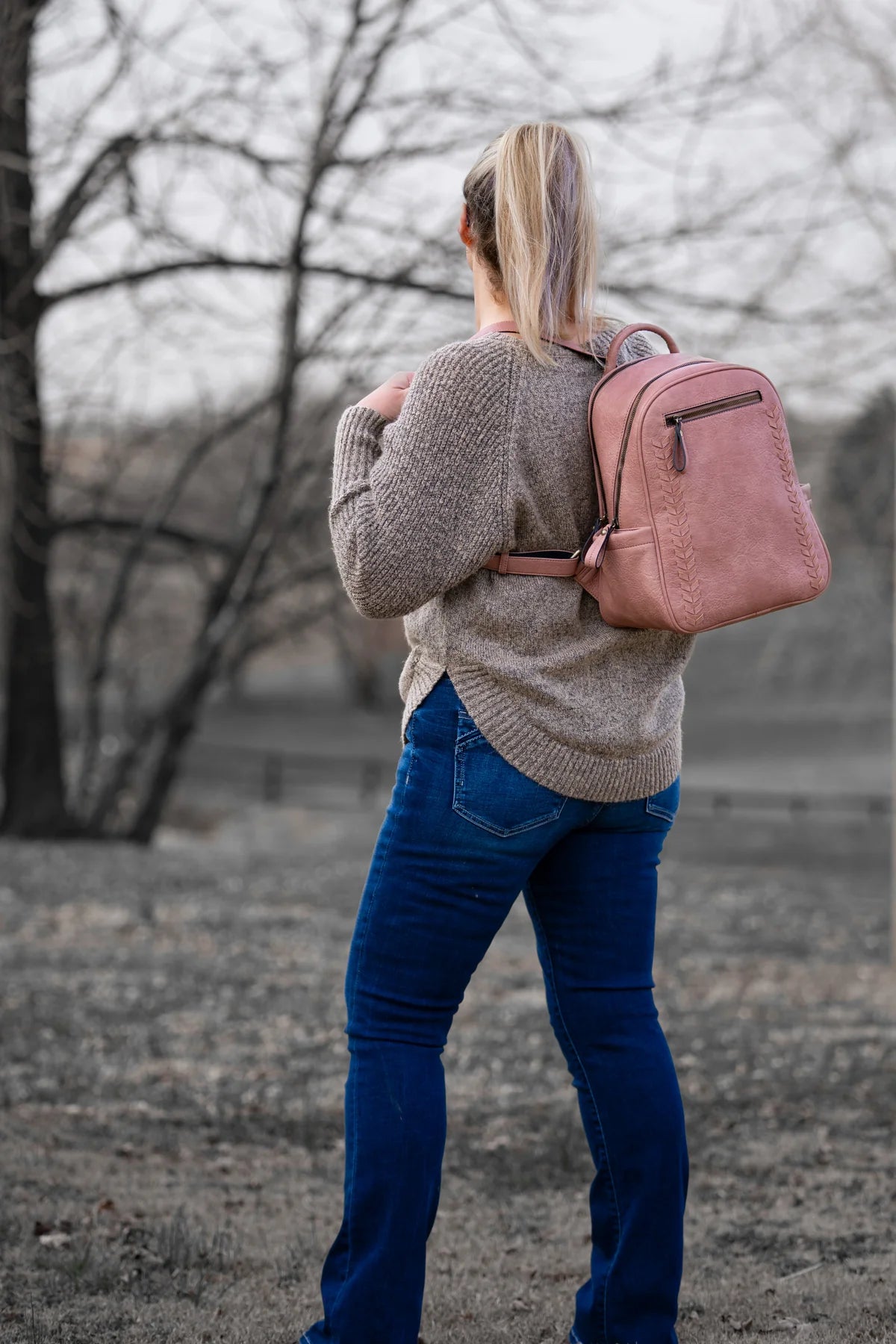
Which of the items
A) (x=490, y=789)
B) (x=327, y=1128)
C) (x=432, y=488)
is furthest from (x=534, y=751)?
(x=327, y=1128)

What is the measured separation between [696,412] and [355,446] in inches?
18.0

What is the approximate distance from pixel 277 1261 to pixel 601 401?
5.85 feet

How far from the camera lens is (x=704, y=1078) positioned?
14.7 feet

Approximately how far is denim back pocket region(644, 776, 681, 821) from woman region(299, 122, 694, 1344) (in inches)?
0.6

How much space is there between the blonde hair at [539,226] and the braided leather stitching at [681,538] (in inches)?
8.9

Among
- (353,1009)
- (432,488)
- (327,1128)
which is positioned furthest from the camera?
(327,1128)

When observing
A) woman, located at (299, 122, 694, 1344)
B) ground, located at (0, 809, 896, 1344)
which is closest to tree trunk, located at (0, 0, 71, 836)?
ground, located at (0, 809, 896, 1344)

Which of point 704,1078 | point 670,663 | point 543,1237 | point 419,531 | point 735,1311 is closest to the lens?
point 419,531

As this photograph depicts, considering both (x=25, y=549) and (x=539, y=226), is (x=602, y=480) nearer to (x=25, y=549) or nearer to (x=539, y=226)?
(x=539, y=226)

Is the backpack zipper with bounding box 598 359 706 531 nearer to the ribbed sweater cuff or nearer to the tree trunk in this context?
the ribbed sweater cuff

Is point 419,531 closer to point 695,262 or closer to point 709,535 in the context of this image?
point 709,535

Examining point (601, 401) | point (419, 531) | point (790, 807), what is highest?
point (601, 401)

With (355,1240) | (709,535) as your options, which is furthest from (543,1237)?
(709,535)

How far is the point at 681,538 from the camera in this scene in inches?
74.0
